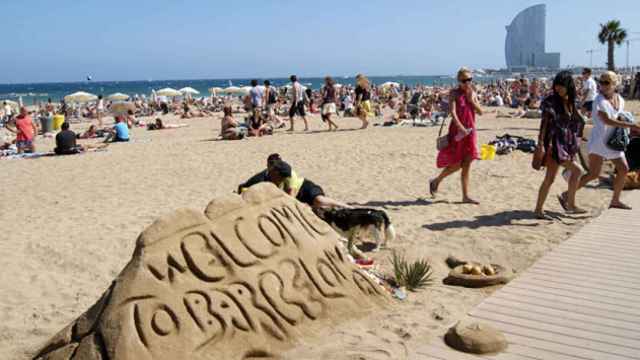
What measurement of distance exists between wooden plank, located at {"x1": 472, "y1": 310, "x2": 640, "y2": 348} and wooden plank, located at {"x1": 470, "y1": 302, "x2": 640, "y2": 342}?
0.10 feet

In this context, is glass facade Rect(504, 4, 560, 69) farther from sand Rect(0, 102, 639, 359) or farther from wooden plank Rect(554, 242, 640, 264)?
wooden plank Rect(554, 242, 640, 264)

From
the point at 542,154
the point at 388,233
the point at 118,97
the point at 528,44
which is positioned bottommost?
the point at 388,233

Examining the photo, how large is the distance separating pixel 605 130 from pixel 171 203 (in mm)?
5448

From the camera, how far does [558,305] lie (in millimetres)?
4117

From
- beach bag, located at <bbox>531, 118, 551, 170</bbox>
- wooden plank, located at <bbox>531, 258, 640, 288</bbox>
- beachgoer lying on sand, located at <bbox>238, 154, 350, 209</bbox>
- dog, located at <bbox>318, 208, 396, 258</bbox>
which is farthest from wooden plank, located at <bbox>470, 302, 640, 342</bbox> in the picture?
beach bag, located at <bbox>531, 118, 551, 170</bbox>

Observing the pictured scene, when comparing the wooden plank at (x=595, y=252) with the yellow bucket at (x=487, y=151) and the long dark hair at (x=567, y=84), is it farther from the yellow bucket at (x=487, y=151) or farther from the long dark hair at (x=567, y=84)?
the yellow bucket at (x=487, y=151)

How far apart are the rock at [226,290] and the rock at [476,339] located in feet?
2.36

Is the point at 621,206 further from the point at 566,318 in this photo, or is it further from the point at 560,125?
the point at 566,318

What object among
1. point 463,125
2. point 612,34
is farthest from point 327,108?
point 612,34

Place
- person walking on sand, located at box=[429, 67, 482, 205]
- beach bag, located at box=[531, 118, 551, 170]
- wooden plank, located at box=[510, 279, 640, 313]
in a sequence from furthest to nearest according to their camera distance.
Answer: person walking on sand, located at box=[429, 67, 482, 205] < beach bag, located at box=[531, 118, 551, 170] < wooden plank, located at box=[510, 279, 640, 313]

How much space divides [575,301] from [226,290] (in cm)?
240

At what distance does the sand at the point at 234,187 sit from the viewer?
13.8 feet

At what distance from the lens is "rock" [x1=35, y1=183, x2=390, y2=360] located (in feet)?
10.2

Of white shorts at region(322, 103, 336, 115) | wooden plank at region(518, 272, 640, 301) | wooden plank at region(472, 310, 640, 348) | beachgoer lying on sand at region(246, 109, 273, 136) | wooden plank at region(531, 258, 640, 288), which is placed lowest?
wooden plank at region(472, 310, 640, 348)
